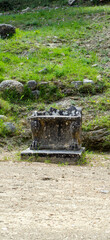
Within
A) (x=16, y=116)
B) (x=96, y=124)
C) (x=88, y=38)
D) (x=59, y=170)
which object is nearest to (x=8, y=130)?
(x=16, y=116)

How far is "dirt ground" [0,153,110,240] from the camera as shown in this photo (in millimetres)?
2477

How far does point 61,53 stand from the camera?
9.82 metres

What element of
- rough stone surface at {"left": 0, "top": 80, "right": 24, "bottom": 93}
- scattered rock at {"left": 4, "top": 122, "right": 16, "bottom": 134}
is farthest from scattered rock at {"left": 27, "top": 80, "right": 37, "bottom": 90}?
scattered rock at {"left": 4, "top": 122, "right": 16, "bottom": 134}

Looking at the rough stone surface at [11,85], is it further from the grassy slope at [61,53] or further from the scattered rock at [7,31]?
the scattered rock at [7,31]

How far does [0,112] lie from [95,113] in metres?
2.04

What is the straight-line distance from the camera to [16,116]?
24.7 ft

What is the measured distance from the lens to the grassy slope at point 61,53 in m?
7.72

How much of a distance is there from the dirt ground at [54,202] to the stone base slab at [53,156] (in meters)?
0.32

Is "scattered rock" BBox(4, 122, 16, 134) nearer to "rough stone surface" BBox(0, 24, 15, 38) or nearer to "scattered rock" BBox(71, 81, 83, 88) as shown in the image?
"scattered rock" BBox(71, 81, 83, 88)

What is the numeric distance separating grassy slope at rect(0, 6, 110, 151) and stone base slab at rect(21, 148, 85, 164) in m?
1.43

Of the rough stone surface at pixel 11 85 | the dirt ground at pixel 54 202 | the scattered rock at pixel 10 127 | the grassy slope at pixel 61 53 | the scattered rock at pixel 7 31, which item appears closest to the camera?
the dirt ground at pixel 54 202

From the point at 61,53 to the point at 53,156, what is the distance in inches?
192

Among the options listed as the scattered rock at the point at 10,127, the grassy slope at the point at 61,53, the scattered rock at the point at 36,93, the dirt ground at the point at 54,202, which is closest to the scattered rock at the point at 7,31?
the grassy slope at the point at 61,53

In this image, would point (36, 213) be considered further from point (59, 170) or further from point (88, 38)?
point (88, 38)
